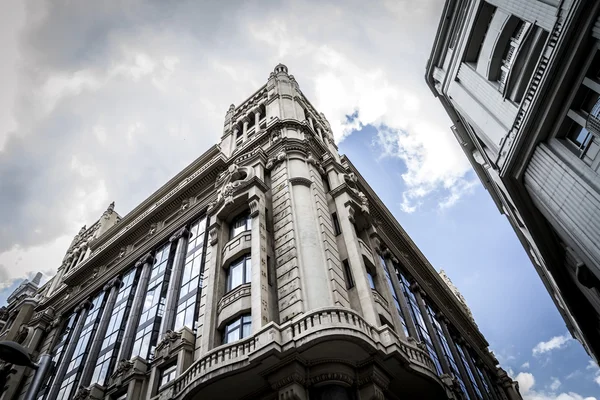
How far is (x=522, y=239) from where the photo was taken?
39.5 m

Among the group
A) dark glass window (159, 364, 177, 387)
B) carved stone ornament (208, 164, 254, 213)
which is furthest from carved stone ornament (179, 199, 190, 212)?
dark glass window (159, 364, 177, 387)

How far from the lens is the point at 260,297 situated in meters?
21.0

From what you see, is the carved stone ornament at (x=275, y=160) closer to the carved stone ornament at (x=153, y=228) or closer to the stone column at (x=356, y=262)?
the stone column at (x=356, y=262)

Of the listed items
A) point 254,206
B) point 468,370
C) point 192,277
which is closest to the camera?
point 254,206

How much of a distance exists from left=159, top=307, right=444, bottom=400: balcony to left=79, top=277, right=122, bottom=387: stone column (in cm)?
1359

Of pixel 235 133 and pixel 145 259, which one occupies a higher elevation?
pixel 235 133

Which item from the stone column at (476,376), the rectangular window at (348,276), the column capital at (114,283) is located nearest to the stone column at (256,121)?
the column capital at (114,283)

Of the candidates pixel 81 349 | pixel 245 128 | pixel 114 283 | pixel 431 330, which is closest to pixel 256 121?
pixel 245 128

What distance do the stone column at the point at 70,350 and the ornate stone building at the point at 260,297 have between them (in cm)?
14

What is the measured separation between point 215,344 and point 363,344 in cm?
786

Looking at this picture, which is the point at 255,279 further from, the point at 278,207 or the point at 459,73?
the point at 459,73

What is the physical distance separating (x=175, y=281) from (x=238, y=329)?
36.8 ft

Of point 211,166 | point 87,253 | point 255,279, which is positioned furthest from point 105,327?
point 87,253

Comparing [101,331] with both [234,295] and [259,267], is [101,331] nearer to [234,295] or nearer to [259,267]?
[234,295]
